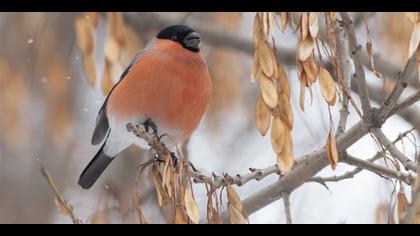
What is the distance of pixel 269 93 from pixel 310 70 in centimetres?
9

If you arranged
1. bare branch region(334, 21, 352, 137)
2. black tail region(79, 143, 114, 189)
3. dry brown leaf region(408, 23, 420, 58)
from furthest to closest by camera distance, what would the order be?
black tail region(79, 143, 114, 189) < bare branch region(334, 21, 352, 137) < dry brown leaf region(408, 23, 420, 58)

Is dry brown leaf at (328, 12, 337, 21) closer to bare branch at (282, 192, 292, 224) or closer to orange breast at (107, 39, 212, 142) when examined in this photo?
bare branch at (282, 192, 292, 224)

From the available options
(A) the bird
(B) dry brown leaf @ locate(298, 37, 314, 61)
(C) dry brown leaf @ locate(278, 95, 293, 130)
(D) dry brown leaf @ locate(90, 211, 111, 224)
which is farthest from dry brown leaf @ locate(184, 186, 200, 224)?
(A) the bird

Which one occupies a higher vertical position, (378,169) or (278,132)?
(278,132)

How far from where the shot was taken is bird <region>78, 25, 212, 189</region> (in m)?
2.33

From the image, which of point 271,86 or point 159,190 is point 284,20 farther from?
point 159,190

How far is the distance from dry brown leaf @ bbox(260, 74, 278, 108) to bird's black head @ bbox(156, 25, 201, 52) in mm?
1208

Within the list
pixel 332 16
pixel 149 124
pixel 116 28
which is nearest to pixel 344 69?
pixel 332 16

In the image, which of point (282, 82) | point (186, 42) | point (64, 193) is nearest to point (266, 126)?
point (282, 82)

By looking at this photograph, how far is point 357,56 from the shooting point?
61.8 inches

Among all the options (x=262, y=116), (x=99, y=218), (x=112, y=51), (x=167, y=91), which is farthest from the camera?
(x=167, y=91)
